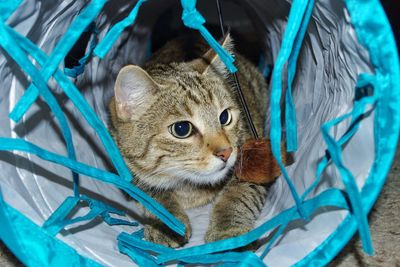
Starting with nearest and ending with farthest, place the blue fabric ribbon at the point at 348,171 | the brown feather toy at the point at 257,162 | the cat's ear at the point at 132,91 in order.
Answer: the blue fabric ribbon at the point at 348,171 → the cat's ear at the point at 132,91 → the brown feather toy at the point at 257,162

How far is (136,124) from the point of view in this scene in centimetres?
154

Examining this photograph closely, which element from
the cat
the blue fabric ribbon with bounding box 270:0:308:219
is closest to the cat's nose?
the cat

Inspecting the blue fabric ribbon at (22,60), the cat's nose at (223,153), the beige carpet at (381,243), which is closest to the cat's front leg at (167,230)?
the cat's nose at (223,153)

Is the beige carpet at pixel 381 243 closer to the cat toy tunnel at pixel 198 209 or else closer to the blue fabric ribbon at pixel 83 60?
the cat toy tunnel at pixel 198 209

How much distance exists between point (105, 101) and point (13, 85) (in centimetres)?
68

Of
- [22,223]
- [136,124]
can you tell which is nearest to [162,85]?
[136,124]

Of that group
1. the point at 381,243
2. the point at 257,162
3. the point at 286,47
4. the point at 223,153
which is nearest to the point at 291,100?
the point at 286,47

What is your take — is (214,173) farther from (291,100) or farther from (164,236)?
(291,100)

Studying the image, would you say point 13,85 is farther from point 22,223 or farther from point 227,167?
point 227,167

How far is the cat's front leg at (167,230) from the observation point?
4.93 feet

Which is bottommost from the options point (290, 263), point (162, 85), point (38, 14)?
point (290, 263)

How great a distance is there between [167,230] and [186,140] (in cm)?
26

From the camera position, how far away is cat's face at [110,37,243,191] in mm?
1450

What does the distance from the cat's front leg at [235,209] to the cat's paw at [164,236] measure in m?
0.07
